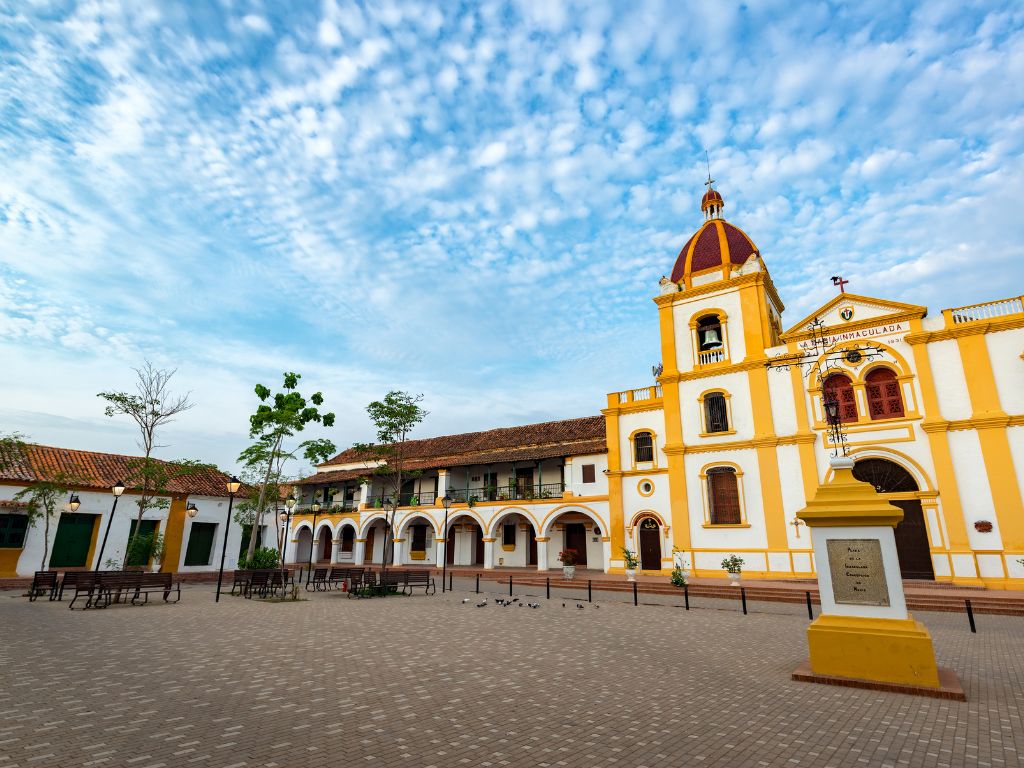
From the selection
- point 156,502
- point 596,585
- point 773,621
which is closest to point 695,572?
point 596,585

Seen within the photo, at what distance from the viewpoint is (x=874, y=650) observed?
6.43m

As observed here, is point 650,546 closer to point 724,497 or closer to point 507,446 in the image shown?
point 724,497

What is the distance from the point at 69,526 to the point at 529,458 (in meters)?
19.0

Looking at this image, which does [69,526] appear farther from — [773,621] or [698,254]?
[698,254]

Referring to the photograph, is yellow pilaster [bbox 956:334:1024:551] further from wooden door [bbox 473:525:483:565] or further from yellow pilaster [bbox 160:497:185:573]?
yellow pilaster [bbox 160:497:185:573]

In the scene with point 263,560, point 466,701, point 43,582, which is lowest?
point 466,701

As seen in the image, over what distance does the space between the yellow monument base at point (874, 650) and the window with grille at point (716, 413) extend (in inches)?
600

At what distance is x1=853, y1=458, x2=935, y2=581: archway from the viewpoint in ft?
55.9

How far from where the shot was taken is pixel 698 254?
953 inches

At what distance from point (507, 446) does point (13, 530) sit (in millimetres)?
20924

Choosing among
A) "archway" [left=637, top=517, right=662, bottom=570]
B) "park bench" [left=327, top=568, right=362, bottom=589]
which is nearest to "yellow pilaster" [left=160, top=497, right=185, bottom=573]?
"park bench" [left=327, top=568, right=362, bottom=589]

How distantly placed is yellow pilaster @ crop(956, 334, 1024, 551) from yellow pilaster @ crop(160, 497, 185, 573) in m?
30.2

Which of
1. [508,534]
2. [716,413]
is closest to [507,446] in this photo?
[508,534]

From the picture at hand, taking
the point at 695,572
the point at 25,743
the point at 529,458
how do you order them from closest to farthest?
1. the point at 25,743
2. the point at 695,572
3. the point at 529,458
